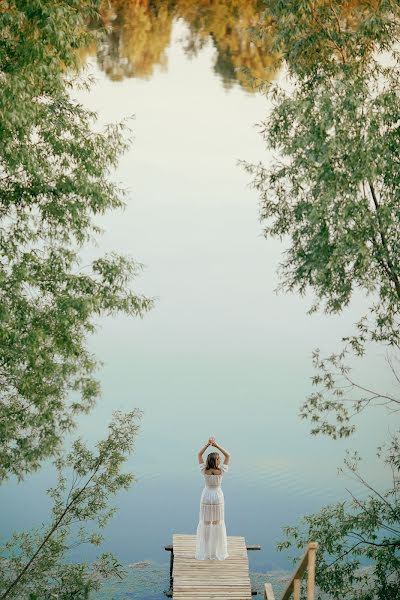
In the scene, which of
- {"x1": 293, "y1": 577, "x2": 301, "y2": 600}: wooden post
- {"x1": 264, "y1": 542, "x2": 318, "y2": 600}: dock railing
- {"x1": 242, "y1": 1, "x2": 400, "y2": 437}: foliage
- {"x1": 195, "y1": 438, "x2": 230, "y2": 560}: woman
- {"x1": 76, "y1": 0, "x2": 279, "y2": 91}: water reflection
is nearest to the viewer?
{"x1": 264, "y1": 542, "x2": 318, "y2": 600}: dock railing

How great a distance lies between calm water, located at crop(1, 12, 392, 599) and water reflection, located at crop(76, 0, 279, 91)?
40cm

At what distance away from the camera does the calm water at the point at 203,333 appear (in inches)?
995

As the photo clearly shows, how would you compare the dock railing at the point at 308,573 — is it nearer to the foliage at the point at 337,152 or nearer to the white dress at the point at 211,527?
the white dress at the point at 211,527

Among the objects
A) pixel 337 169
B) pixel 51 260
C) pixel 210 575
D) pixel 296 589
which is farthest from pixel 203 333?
pixel 296 589

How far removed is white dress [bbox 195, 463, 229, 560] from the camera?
9.62m

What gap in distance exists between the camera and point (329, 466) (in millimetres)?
25953

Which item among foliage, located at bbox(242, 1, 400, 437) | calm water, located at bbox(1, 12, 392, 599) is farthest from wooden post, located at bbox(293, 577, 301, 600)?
calm water, located at bbox(1, 12, 392, 599)

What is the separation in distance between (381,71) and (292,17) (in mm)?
1526

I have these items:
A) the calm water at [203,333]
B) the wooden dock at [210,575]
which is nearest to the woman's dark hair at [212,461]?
the wooden dock at [210,575]

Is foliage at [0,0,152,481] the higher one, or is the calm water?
the calm water

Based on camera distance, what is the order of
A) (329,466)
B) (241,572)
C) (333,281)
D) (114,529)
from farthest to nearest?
(329,466)
(114,529)
(333,281)
(241,572)

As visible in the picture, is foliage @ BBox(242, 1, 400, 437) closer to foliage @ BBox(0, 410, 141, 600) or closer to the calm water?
foliage @ BBox(0, 410, 141, 600)

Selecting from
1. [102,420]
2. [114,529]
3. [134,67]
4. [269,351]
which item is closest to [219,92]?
[134,67]

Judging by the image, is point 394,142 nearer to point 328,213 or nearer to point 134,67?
point 328,213
